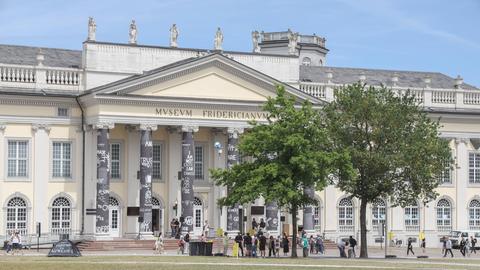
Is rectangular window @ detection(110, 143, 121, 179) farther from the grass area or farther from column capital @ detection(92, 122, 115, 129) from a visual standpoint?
the grass area

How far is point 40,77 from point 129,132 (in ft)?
23.8

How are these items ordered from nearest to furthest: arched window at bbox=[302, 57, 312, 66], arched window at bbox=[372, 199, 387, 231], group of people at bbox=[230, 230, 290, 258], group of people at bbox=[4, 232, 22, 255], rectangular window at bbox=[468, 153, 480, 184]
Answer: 1. group of people at bbox=[4, 232, 22, 255]
2. group of people at bbox=[230, 230, 290, 258]
3. arched window at bbox=[372, 199, 387, 231]
4. rectangular window at bbox=[468, 153, 480, 184]
5. arched window at bbox=[302, 57, 312, 66]

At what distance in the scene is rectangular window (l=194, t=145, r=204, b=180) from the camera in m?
85.6

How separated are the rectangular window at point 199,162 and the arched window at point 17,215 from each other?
12656 millimetres

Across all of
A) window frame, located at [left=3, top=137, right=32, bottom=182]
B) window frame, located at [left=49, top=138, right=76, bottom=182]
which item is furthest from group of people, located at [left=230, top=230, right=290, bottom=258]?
window frame, located at [left=3, top=137, right=32, bottom=182]

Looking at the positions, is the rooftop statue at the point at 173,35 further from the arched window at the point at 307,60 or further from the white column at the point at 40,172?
the arched window at the point at 307,60

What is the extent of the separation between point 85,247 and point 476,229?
109 ft

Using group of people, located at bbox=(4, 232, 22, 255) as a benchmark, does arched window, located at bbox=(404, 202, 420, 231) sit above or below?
above

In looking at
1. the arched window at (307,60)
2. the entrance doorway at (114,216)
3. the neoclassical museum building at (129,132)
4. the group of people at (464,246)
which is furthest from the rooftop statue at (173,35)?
the arched window at (307,60)

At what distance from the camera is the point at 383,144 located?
2702 inches

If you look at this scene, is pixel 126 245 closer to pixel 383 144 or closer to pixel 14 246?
pixel 14 246

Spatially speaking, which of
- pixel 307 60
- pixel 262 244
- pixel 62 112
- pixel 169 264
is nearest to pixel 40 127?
pixel 62 112

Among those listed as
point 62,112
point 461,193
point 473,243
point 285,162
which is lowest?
point 473,243

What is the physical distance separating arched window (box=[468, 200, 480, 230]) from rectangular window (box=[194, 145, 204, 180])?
2254 cm
